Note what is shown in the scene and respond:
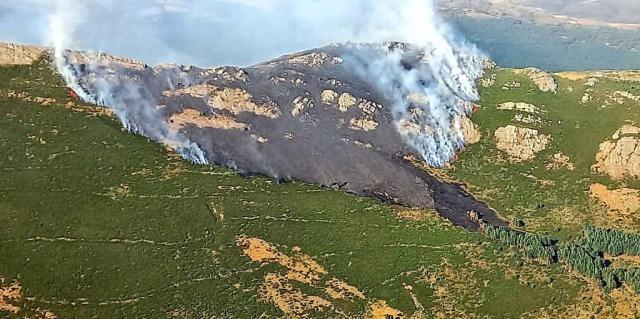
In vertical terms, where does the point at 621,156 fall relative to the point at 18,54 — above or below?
below

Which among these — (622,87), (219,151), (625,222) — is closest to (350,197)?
(219,151)

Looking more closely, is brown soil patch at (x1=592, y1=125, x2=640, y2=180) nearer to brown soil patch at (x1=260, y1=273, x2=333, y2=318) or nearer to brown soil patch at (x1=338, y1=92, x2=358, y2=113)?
brown soil patch at (x1=338, y1=92, x2=358, y2=113)

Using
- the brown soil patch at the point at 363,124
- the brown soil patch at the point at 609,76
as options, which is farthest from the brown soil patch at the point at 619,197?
the brown soil patch at the point at 609,76

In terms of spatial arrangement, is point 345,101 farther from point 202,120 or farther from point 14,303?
point 14,303

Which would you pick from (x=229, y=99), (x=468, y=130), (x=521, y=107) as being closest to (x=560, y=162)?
(x=521, y=107)

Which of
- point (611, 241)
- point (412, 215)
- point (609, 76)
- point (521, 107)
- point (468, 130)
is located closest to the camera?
point (611, 241)

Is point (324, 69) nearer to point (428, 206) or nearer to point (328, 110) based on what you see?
point (328, 110)
